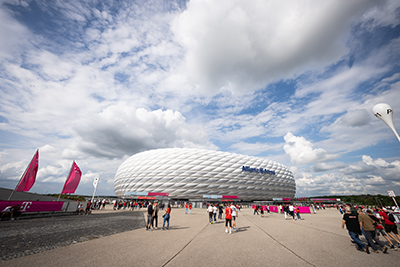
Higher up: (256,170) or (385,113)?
(256,170)

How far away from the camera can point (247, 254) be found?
461 cm

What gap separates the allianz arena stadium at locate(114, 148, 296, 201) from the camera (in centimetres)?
4700

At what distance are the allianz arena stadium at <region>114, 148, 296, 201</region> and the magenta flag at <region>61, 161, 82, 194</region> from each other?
85.6 feet

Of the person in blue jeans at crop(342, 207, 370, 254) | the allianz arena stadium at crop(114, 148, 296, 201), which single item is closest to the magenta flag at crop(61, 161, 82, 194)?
the person in blue jeans at crop(342, 207, 370, 254)

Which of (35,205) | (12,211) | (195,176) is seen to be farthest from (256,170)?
(12,211)

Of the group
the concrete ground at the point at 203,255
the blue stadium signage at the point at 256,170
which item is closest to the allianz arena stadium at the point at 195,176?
the blue stadium signage at the point at 256,170

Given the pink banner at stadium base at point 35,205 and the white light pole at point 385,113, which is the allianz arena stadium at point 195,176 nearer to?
the pink banner at stadium base at point 35,205

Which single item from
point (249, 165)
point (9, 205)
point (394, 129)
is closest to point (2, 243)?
point (9, 205)

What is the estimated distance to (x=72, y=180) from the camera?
734 inches

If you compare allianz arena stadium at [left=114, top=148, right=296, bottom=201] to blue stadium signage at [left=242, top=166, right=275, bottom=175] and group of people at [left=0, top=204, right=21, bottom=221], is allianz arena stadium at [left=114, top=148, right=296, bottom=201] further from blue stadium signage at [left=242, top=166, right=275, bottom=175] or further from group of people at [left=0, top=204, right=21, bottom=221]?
group of people at [left=0, top=204, right=21, bottom=221]

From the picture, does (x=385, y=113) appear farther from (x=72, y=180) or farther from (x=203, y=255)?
(x=72, y=180)

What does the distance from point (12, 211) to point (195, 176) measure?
38985 mm

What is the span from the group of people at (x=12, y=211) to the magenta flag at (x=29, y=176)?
3.62 metres

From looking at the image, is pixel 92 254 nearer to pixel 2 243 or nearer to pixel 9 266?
pixel 9 266
